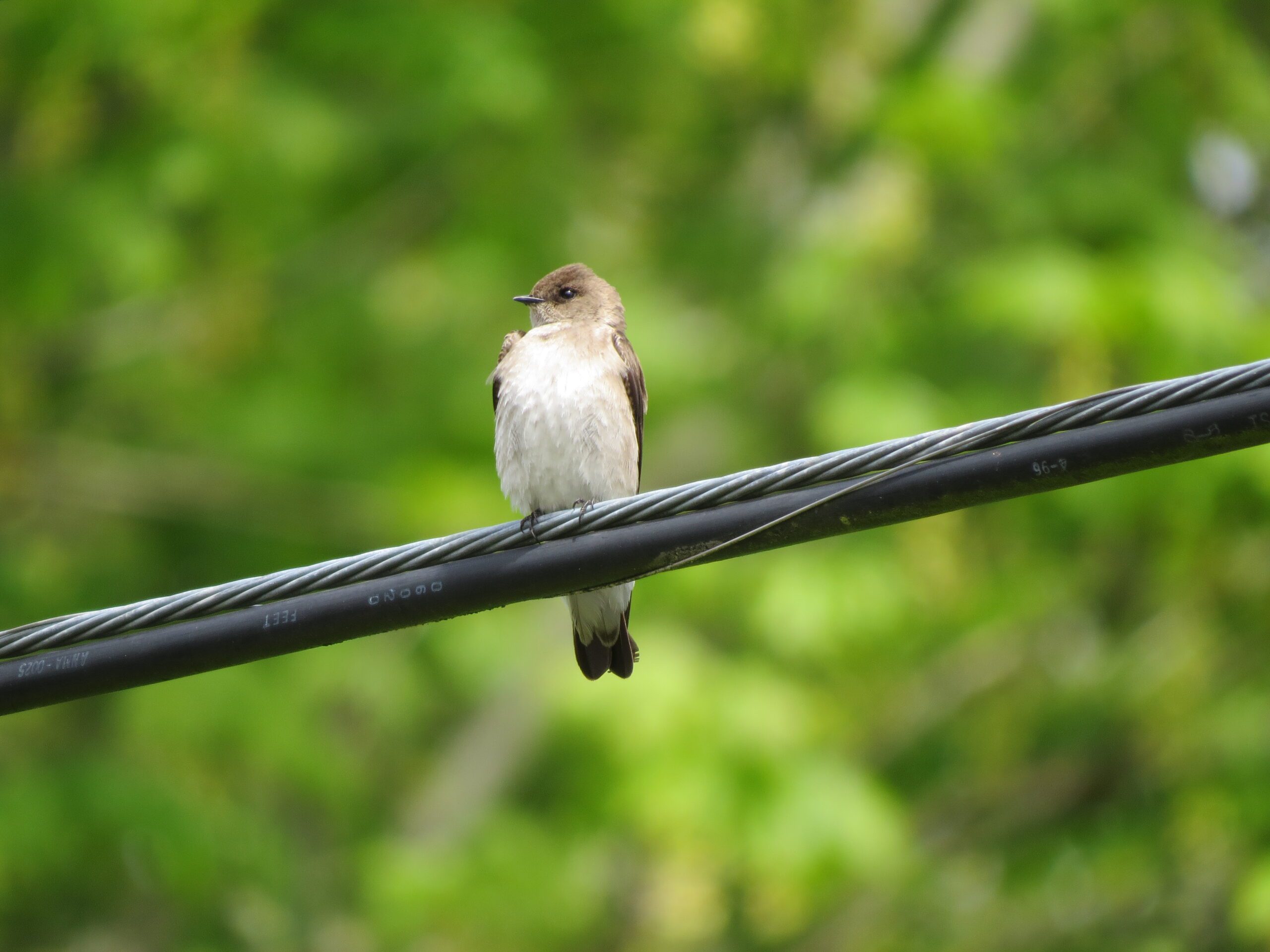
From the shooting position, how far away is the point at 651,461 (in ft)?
38.8

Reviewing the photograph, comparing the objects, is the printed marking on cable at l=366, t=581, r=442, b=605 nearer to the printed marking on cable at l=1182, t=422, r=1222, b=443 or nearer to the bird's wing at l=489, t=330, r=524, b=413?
the printed marking on cable at l=1182, t=422, r=1222, b=443

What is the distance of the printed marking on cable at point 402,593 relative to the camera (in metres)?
3.68

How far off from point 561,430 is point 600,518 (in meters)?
1.74

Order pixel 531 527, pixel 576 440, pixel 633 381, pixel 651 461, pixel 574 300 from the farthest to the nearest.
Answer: pixel 651 461, pixel 574 300, pixel 633 381, pixel 576 440, pixel 531 527

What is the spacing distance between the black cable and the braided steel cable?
0.02m

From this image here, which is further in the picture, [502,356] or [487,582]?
[502,356]

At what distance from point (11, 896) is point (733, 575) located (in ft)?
15.4

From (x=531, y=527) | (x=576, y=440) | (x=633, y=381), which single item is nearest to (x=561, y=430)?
(x=576, y=440)

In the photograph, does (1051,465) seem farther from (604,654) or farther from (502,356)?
(502,356)

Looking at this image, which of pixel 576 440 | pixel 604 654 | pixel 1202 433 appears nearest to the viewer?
pixel 1202 433

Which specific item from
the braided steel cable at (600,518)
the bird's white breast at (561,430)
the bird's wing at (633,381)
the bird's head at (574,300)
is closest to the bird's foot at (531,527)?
the braided steel cable at (600,518)

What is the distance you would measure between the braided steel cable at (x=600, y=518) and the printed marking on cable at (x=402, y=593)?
0.04 meters

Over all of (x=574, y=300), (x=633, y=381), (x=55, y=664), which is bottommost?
(x=55, y=664)

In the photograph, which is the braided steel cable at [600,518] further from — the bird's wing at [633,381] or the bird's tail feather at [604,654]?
the bird's wing at [633,381]
